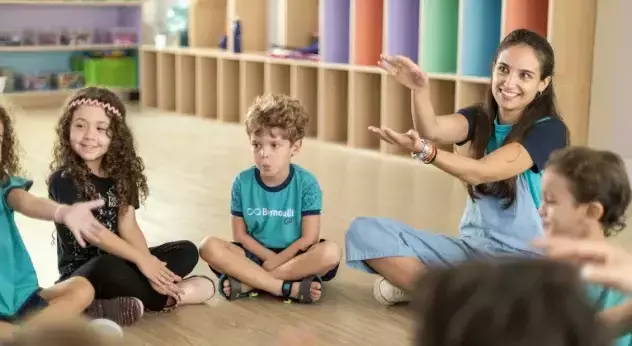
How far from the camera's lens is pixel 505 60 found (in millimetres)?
2152

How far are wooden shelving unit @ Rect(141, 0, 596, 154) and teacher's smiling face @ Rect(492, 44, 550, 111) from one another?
161 centimetres

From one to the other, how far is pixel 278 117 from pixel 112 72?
14.9 feet

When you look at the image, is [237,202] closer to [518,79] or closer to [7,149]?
[7,149]

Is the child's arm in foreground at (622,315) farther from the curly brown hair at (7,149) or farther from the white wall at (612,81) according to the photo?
the white wall at (612,81)

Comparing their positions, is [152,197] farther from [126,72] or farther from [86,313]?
[126,72]

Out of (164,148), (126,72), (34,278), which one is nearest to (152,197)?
(164,148)

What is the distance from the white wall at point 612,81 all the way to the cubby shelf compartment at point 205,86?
2743 mm

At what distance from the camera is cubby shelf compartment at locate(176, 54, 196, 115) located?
603 cm

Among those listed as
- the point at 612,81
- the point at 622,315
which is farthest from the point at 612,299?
the point at 612,81

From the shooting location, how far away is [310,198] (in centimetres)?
228

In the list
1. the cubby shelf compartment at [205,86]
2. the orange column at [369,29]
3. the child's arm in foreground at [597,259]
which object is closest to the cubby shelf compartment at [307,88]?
the orange column at [369,29]

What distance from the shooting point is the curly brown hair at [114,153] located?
6.84 feet

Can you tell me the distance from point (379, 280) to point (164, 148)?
8.33ft

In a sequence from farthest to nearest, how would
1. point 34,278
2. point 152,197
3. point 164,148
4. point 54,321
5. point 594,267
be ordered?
point 164,148 → point 152,197 → point 34,278 → point 594,267 → point 54,321
